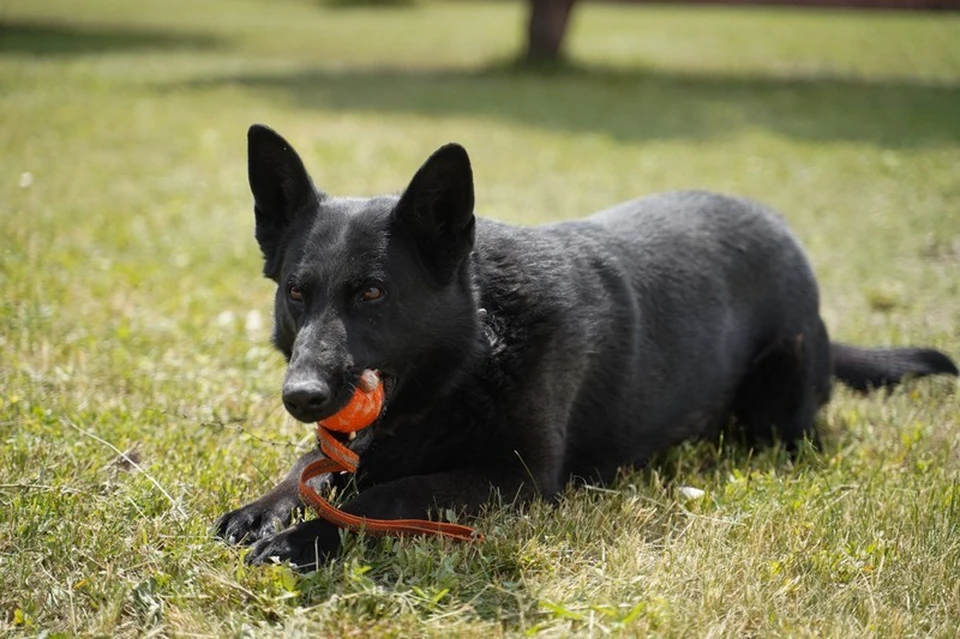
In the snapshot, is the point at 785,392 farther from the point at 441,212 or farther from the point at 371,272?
the point at 371,272

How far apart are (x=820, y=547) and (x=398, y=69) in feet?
56.5

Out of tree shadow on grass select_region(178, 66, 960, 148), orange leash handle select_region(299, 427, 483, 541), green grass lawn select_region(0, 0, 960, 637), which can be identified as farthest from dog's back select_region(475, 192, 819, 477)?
tree shadow on grass select_region(178, 66, 960, 148)

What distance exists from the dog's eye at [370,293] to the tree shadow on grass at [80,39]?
61.4ft

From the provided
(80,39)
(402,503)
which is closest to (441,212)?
(402,503)

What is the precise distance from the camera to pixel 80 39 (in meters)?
22.8

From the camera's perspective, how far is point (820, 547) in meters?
3.39

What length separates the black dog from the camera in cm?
338

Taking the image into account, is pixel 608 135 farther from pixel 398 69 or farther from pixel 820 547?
pixel 820 547

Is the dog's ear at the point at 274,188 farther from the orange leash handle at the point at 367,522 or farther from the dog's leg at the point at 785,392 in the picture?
the dog's leg at the point at 785,392

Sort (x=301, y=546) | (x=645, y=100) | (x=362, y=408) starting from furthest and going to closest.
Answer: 1. (x=645, y=100)
2. (x=362, y=408)
3. (x=301, y=546)

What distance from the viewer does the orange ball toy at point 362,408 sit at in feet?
10.8

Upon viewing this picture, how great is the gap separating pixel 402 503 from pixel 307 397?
23.2 inches

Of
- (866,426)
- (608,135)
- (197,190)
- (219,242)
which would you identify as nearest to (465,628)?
(866,426)

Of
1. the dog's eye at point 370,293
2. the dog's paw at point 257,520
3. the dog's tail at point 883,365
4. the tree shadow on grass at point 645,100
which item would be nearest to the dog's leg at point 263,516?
the dog's paw at point 257,520
